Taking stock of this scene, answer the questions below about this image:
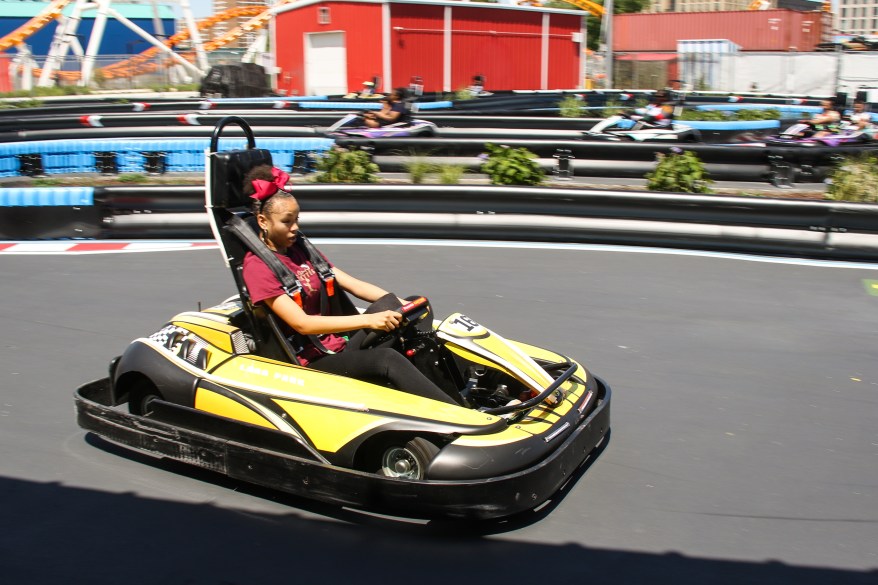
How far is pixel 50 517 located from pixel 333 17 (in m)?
28.8

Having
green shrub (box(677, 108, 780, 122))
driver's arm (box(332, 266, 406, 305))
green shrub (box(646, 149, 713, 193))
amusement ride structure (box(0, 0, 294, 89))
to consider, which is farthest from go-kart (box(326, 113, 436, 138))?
amusement ride structure (box(0, 0, 294, 89))

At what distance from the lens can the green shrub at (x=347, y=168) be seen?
9.86m

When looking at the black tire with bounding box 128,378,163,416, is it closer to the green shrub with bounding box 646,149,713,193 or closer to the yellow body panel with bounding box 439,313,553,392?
the yellow body panel with bounding box 439,313,553,392

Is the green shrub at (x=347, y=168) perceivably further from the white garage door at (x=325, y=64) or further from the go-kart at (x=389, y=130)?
the white garage door at (x=325, y=64)

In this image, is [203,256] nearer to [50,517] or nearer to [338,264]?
[338,264]

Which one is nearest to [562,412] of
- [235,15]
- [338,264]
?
[338,264]

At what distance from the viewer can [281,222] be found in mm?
4156

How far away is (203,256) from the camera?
8.15 meters

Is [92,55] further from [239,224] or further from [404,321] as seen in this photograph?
[404,321]

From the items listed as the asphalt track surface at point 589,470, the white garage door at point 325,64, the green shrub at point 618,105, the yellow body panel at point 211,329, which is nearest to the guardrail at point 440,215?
the asphalt track surface at point 589,470

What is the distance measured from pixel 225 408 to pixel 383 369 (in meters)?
0.72

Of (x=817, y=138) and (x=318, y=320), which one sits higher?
(x=817, y=138)

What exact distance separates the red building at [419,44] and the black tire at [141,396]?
2570cm

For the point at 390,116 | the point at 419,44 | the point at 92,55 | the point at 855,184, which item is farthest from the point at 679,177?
the point at 92,55
